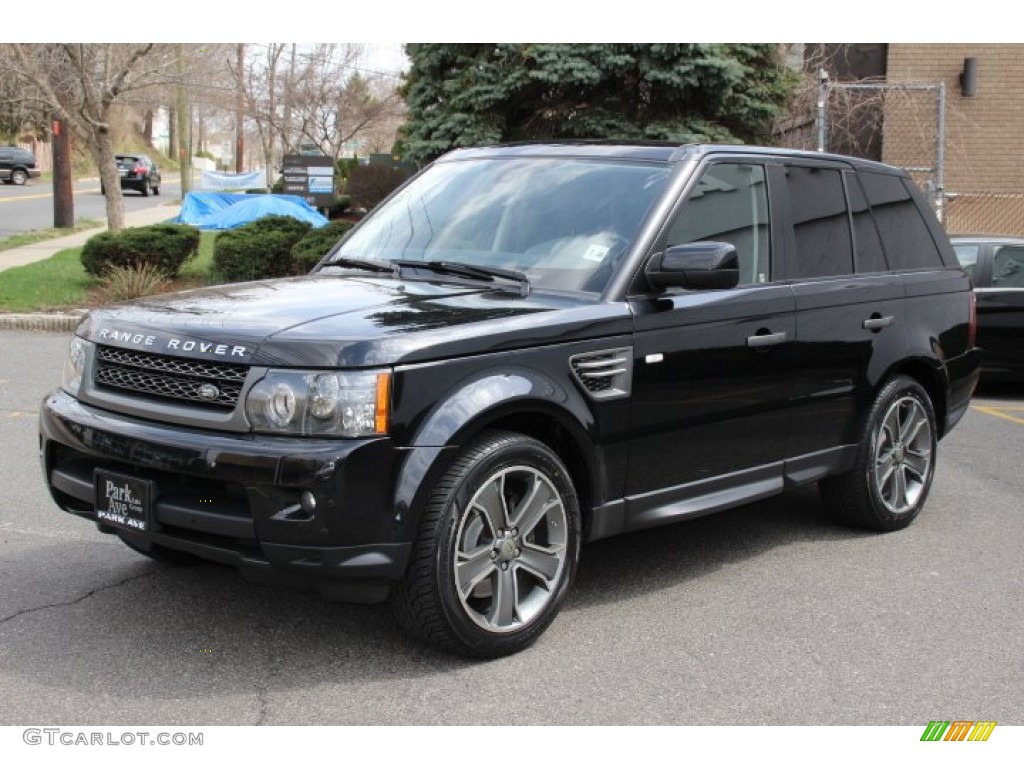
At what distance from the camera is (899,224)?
634 cm

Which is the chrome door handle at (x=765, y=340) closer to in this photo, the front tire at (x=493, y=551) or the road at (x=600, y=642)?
the road at (x=600, y=642)

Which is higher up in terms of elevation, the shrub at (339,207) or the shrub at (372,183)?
the shrub at (372,183)

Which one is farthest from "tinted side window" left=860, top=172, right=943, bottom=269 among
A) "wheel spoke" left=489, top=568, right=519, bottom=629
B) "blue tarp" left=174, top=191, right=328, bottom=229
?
"blue tarp" left=174, top=191, right=328, bottom=229

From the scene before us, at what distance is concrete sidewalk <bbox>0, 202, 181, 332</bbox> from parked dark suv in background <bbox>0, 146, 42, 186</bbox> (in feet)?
41.1

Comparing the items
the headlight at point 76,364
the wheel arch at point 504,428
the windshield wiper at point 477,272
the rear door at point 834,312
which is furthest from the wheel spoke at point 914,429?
the headlight at point 76,364

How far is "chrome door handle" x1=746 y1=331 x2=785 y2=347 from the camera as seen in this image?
5117 mm

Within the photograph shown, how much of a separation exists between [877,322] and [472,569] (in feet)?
9.08

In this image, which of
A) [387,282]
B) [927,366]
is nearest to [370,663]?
[387,282]

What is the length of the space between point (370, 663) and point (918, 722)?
6.11 feet

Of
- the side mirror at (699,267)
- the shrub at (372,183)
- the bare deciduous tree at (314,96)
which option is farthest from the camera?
the bare deciduous tree at (314,96)

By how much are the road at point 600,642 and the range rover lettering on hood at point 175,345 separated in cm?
109

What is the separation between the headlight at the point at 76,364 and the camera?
4426mm

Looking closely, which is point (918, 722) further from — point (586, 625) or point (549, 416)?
point (549, 416)

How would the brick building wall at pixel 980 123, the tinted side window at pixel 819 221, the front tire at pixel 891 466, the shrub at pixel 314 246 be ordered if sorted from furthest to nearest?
the brick building wall at pixel 980 123
the shrub at pixel 314 246
the front tire at pixel 891 466
the tinted side window at pixel 819 221
